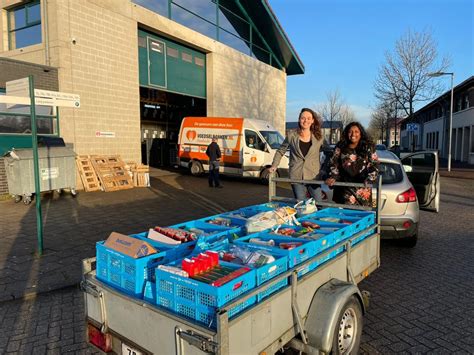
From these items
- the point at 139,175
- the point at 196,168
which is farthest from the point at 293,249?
the point at 196,168

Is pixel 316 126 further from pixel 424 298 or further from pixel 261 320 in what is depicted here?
pixel 261 320

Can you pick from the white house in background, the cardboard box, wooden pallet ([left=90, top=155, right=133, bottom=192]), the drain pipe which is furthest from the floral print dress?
the white house in background

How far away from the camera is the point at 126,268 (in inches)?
87.8

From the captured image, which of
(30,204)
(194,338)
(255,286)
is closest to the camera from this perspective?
(194,338)

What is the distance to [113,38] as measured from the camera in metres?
13.0

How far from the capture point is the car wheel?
18.8 feet

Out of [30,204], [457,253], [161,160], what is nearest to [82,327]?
[457,253]

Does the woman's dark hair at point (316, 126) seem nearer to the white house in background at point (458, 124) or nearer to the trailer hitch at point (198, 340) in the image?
the trailer hitch at point (198, 340)

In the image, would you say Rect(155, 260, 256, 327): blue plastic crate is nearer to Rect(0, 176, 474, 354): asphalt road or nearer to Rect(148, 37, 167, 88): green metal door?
Rect(0, 176, 474, 354): asphalt road

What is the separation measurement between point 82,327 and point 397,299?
330cm

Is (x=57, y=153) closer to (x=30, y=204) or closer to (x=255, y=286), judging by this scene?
(x=30, y=204)

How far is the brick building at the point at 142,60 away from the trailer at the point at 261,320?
33.2ft

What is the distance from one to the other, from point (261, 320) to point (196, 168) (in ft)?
48.5

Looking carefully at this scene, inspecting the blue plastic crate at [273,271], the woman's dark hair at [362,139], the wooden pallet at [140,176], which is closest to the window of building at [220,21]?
the wooden pallet at [140,176]
